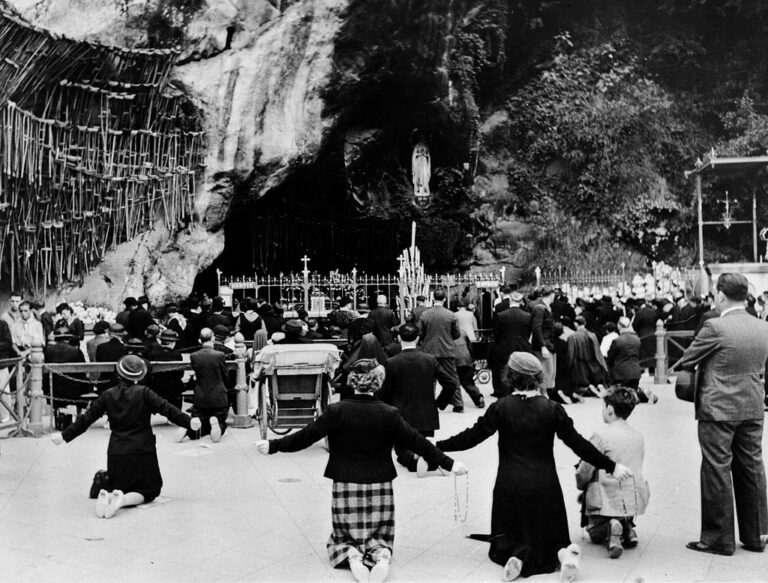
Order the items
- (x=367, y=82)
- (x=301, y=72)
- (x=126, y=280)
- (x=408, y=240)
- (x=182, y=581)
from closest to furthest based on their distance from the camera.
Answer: (x=182, y=581)
(x=126, y=280)
(x=301, y=72)
(x=367, y=82)
(x=408, y=240)

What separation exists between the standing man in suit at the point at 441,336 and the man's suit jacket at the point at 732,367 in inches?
204

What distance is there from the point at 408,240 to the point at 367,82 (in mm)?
5705

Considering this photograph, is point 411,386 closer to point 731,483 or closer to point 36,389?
point 731,483

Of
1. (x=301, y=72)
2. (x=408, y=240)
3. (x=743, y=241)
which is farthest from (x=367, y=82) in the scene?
(x=743, y=241)

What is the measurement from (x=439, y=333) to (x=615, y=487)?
527 cm

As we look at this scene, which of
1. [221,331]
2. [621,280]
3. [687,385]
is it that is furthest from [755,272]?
[687,385]

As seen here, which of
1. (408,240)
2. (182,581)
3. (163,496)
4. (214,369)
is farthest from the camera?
(408,240)

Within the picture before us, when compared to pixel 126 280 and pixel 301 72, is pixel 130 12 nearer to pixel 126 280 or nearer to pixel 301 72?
pixel 301 72

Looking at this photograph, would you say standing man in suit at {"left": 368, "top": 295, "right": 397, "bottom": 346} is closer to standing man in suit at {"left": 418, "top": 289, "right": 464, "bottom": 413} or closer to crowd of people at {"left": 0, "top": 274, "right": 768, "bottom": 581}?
standing man in suit at {"left": 418, "top": 289, "right": 464, "bottom": 413}

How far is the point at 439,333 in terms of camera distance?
10.8m

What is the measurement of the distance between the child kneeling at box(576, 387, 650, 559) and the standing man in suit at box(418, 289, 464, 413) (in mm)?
4873

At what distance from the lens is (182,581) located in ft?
17.0

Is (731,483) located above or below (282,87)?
below

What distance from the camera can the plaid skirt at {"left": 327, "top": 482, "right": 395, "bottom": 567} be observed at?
5.30 m
